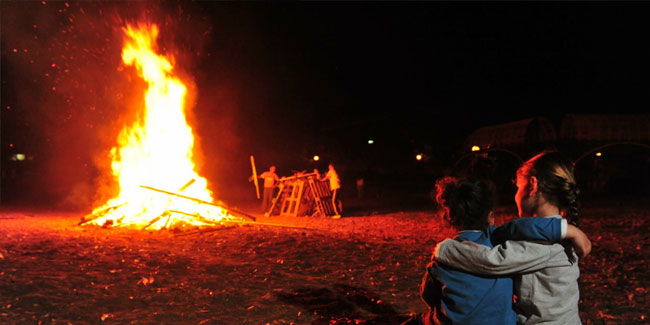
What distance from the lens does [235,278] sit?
7.48m

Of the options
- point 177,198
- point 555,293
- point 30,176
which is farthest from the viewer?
Answer: point 30,176

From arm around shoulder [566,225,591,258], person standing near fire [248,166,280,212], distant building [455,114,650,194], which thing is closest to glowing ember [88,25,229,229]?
person standing near fire [248,166,280,212]

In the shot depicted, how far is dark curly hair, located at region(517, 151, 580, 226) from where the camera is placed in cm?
237

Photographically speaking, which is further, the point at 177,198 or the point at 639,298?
the point at 177,198

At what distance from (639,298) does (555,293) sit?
5292 mm

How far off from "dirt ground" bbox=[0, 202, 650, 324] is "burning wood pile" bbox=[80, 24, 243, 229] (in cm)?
191

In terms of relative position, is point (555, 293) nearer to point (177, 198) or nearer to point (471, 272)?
point (471, 272)

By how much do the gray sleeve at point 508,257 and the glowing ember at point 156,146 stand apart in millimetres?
12996

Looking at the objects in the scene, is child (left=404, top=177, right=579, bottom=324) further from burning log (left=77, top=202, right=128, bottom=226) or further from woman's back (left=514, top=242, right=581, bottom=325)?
burning log (left=77, top=202, right=128, bottom=226)

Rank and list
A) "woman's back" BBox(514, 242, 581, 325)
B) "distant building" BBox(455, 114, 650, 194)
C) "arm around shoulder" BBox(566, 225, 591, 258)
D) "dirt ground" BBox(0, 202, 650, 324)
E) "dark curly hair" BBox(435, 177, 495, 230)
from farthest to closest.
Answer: "distant building" BBox(455, 114, 650, 194) → "dirt ground" BBox(0, 202, 650, 324) → "dark curly hair" BBox(435, 177, 495, 230) → "woman's back" BBox(514, 242, 581, 325) → "arm around shoulder" BBox(566, 225, 591, 258)

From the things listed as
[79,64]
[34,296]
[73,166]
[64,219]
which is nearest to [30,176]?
[73,166]

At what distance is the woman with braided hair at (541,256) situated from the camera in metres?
2.20

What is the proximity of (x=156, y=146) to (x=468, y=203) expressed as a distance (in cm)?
1448

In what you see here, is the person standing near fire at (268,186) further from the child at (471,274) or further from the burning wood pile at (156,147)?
the child at (471,274)
